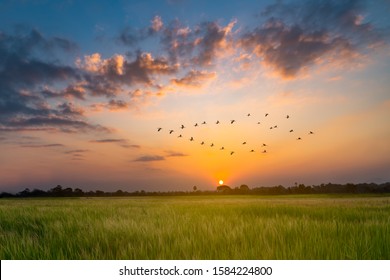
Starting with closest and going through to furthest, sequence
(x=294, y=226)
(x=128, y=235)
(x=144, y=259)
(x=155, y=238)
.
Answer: (x=144, y=259) < (x=155, y=238) < (x=128, y=235) < (x=294, y=226)

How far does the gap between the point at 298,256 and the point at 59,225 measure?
16.6ft

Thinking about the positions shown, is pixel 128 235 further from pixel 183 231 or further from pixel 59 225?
pixel 59 225

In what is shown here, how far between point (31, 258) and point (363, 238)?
4.77 meters

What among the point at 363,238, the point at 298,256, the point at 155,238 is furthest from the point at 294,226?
the point at 155,238

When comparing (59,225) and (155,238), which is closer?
(155,238)

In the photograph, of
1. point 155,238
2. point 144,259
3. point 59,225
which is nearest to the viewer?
point 144,259

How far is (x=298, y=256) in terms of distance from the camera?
14.8 ft
